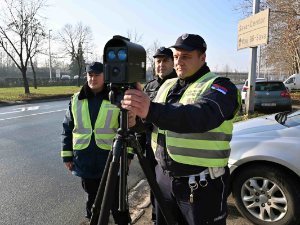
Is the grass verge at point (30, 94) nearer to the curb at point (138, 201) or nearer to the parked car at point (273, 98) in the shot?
the parked car at point (273, 98)

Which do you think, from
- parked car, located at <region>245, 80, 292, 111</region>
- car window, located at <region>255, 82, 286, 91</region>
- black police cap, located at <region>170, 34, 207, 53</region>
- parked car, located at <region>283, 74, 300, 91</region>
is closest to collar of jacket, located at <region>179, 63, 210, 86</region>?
black police cap, located at <region>170, 34, 207, 53</region>

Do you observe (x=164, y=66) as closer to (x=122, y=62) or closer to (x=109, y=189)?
(x=122, y=62)

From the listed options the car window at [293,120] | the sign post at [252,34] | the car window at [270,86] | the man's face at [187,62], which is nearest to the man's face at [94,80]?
the man's face at [187,62]

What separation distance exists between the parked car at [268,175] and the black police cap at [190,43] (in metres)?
1.55

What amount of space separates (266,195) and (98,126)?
1.94 metres

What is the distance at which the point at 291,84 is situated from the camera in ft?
78.0

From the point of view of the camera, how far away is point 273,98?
10.1 meters

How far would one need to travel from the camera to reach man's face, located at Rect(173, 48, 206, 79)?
5.59 ft

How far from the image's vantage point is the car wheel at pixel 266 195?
2.48 meters

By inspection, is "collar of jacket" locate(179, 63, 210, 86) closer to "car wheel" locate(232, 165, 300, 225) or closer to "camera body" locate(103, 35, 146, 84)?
"camera body" locate(103, 35, 146, 84)

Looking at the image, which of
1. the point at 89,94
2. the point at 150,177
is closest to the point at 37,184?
the point at 89,94

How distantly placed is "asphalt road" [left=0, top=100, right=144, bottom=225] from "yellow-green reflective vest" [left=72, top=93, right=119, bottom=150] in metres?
1.15

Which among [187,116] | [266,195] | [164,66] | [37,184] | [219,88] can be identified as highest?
[164,66]

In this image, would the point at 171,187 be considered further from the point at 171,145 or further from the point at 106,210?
the point at 106,210
